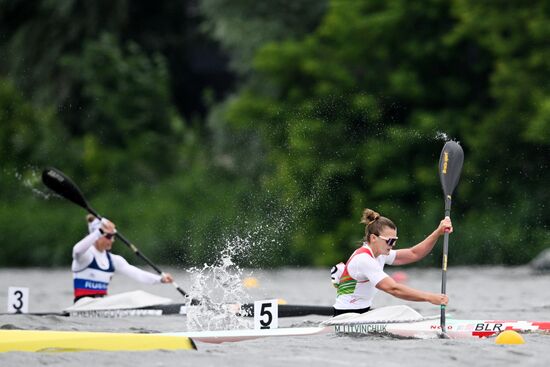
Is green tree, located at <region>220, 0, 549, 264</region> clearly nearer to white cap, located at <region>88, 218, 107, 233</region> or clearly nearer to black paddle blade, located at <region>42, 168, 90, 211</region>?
black paddle blade, located at <region>42, 168, 90, 211</region>

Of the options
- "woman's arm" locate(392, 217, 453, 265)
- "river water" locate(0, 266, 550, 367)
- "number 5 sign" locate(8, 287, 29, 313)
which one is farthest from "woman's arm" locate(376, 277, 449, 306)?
"number 5 sign" locate(8, 287, 29, 313)

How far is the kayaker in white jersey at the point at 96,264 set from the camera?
13.4 metres

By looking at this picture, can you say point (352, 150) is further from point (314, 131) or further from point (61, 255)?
point (61, 255)

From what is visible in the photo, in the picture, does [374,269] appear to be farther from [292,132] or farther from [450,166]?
[292,132]

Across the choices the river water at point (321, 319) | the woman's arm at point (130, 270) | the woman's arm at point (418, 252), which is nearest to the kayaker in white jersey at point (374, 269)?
the woman's arm at point (418, 252)

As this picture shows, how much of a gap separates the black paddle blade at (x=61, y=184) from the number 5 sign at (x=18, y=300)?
150 cm

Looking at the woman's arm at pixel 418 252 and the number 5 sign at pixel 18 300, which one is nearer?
the woman's arm at pixel 418 252

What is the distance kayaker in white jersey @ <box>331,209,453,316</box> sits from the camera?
9.95m

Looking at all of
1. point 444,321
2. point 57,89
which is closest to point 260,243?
point 57,89

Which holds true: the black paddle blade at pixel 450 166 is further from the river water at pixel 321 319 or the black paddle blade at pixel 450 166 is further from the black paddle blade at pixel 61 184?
the black paddle blade at pixel 61 184

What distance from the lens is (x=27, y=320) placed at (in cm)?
1269

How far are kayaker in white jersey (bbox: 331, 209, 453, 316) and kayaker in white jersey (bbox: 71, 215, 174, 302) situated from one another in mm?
3648

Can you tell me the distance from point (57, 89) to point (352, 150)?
13062mm

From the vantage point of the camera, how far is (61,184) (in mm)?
14352
